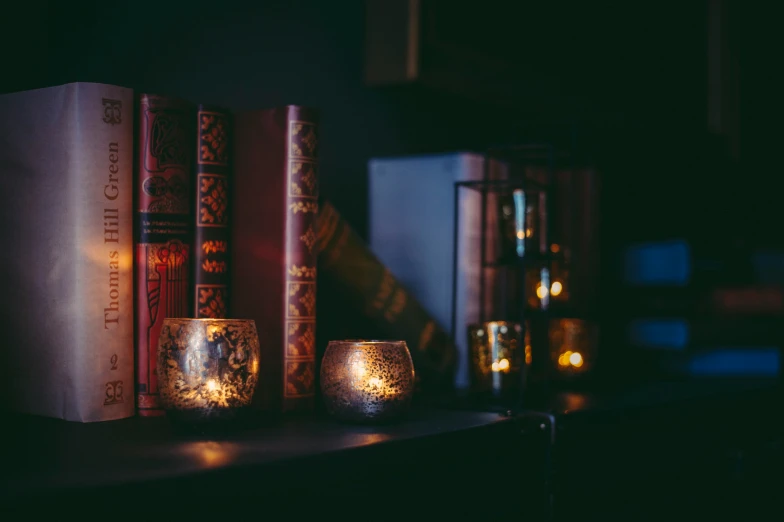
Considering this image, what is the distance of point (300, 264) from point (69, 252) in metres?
0.21

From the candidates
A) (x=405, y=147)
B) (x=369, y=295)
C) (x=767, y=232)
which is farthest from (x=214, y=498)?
(x=767, y=232)

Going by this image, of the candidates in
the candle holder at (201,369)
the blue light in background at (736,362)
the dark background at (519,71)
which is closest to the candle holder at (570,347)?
the dark background at (519,71)

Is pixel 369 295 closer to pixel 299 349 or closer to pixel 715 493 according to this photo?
pixel 299 349

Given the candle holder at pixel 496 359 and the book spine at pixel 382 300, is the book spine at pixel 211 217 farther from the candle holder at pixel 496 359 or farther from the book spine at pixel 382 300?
the candle holder at pixel 496 359

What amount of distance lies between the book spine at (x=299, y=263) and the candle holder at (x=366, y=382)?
0.07 m

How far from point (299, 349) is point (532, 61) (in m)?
0.90

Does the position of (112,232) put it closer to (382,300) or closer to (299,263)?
(299,263)

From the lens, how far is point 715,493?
1138 mm

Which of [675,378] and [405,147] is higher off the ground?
[405,147]

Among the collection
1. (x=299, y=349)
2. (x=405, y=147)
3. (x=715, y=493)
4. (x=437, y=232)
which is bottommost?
(x=715, y=493)

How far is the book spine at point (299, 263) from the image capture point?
81cm

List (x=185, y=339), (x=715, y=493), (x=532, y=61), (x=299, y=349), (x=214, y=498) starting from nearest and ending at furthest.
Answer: (x=214, y=498), (x=185, y=339), (x=299, y=349), (x=715, y=493), (x=532, y=61)

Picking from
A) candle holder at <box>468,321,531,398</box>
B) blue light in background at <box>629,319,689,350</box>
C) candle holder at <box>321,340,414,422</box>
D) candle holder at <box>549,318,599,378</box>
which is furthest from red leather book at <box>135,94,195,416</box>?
blue light in background at <box>629,319,689,350</box>

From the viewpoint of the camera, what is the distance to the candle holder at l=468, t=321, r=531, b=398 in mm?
1021
